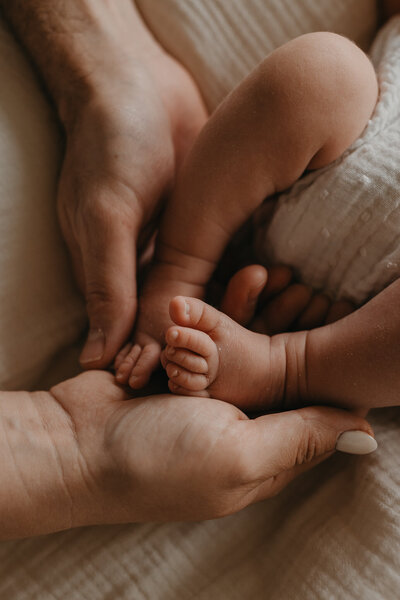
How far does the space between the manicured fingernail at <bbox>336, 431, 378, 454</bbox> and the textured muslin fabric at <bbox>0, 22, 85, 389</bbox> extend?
44 cm

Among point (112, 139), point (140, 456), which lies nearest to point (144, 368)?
point (140, 456)

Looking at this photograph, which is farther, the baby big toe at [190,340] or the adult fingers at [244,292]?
the adult fingers at [244,292]

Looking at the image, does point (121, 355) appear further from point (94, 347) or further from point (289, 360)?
point (289, 360)

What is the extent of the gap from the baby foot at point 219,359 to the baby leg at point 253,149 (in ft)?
0.25

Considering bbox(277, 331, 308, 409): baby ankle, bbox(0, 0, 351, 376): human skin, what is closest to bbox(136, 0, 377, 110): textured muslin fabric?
bbox(0, 0, 351, 376): human skin

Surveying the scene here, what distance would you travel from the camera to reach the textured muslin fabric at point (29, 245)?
2.68 feet

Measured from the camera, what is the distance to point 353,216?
720mm

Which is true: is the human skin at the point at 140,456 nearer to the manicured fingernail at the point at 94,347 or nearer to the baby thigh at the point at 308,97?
the manicured fingernail at the point at 94,347

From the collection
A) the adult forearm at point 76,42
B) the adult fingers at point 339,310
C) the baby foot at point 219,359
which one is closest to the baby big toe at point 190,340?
the baby foot at point 219,359

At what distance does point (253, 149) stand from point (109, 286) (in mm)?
268

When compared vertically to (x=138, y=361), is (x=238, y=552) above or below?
below

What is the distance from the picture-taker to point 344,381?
0.68m

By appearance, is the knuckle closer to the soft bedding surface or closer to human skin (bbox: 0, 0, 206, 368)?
the soft bedding surface

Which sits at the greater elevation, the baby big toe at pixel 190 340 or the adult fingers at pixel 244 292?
the baby big toe at pixel 190 340
